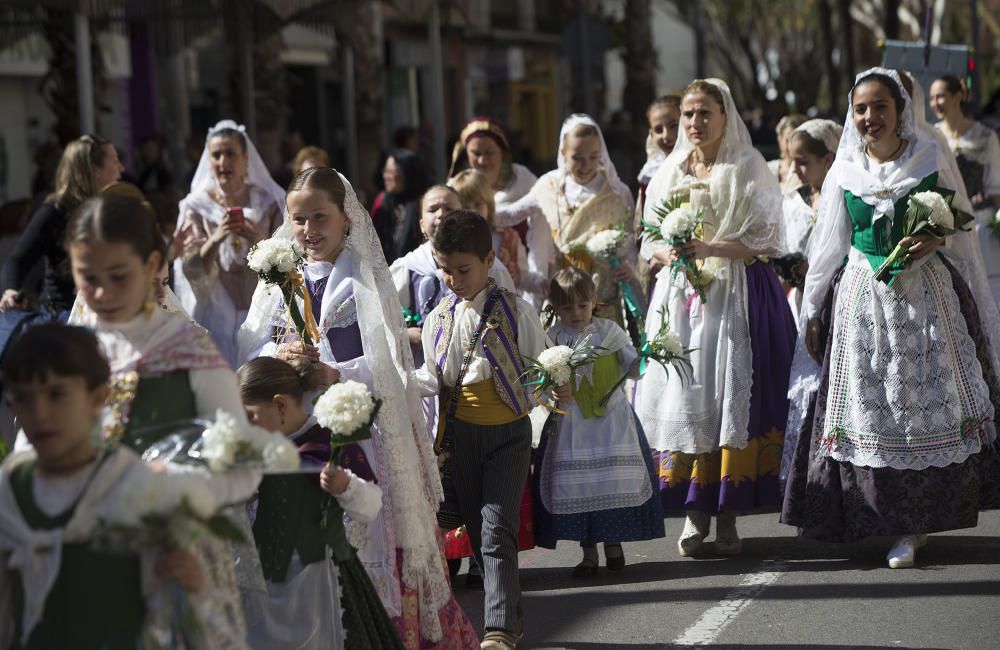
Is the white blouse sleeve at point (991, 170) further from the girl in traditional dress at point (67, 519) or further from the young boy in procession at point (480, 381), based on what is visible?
the girl in traditional dress at point (67, 519)

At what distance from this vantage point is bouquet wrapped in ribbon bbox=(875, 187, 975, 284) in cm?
681

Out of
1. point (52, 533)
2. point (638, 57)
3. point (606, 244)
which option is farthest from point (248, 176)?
point (638, 57)

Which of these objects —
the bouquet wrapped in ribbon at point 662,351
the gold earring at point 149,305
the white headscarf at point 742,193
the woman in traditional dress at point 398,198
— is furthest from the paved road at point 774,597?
the woman in traditional dress at point 398,198

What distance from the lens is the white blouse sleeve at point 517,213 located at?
876 centimetres

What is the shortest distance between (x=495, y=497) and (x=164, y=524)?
2607 millimetres

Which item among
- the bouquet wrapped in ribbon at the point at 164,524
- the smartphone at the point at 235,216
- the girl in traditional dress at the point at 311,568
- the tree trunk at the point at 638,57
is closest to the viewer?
the bouquet wrapped in ribbon at the point at 164,524

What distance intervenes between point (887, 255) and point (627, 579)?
1.90 meters

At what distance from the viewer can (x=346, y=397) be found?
4539 millimetres

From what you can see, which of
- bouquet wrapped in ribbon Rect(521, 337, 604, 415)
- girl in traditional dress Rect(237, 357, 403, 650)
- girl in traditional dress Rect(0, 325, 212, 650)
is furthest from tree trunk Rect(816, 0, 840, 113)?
girl in traditional dress Rect(0, 325, 212, 650)

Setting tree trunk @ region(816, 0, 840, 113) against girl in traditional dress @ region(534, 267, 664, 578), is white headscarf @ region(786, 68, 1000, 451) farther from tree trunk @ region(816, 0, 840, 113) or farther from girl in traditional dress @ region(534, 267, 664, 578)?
tree trunk @ region(816, 0, 840, 113)

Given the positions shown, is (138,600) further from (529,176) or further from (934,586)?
(529,176)

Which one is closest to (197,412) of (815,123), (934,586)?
(934,586)

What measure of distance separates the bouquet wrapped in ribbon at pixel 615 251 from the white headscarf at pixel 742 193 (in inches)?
25.1

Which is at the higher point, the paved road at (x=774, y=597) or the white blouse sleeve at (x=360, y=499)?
the white blouse sleeve at (x=360, y=499)
